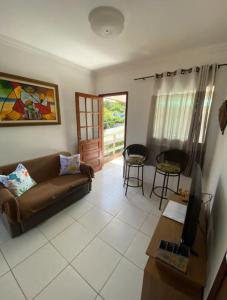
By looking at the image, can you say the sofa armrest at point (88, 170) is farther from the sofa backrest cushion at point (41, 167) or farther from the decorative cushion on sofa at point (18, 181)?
the decorative cushion on sofa at point (18, 181)

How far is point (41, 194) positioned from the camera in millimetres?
1925

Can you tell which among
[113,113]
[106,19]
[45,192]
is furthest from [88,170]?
[113,113]

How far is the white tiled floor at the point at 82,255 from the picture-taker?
4.02 ft

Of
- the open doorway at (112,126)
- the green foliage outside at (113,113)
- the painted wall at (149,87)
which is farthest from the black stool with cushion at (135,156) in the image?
the green foliage outside at (113,113)

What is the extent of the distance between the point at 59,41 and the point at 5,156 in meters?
1.93

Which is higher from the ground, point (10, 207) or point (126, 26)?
point (126, 26)

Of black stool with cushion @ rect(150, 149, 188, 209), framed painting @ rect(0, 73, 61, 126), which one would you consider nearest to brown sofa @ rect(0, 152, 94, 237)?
framed painting @ rect(0, 73, 61, 126)

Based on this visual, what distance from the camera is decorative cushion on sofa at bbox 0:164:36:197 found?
6.10 ft

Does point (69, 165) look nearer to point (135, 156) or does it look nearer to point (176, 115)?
point (135, 156)

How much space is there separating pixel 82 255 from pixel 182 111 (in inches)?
99.0

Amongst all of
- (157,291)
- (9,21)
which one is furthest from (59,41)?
(157,291)

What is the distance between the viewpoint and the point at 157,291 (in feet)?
2.99

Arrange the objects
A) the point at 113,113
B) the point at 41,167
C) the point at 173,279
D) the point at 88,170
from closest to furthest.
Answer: the point at 173,279, the point at 41,167, the point at 88,170, the point at 113,113

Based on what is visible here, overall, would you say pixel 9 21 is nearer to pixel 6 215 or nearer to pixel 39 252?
pixel 6 215
